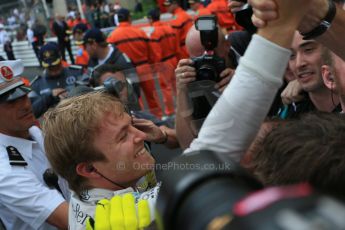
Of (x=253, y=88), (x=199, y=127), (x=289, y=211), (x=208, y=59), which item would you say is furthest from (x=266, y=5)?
(x=208, y=59)

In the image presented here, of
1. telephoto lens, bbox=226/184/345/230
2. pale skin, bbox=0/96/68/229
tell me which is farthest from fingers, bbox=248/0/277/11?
pale skin, bbox=0/96/68/229

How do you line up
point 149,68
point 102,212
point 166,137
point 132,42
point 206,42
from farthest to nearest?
point 132,42 → point 149,68 → point 166,137 → point 206,42 → point 102,212

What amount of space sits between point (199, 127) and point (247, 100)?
0.61 m

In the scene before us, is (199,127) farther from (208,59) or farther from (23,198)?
(23,198)

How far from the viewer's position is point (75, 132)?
1244mm

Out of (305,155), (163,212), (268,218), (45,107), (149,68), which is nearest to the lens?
(268,218)

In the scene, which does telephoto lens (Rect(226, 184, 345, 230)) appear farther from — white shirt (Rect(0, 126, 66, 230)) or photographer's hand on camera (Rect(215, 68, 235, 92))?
white shirt (Rect(0, 126, 66, 230))

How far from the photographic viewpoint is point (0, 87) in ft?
6.77

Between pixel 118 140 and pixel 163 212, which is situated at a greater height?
pixel 163 212

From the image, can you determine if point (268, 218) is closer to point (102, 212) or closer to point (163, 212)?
point (163, 212)

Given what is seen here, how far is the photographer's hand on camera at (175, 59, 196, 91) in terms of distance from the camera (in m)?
1.49

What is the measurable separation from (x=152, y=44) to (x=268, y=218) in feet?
17.6

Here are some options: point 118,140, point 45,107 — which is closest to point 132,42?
point 45,107

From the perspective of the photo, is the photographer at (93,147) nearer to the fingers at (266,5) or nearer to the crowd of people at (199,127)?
the crowd of people at (199,127)
